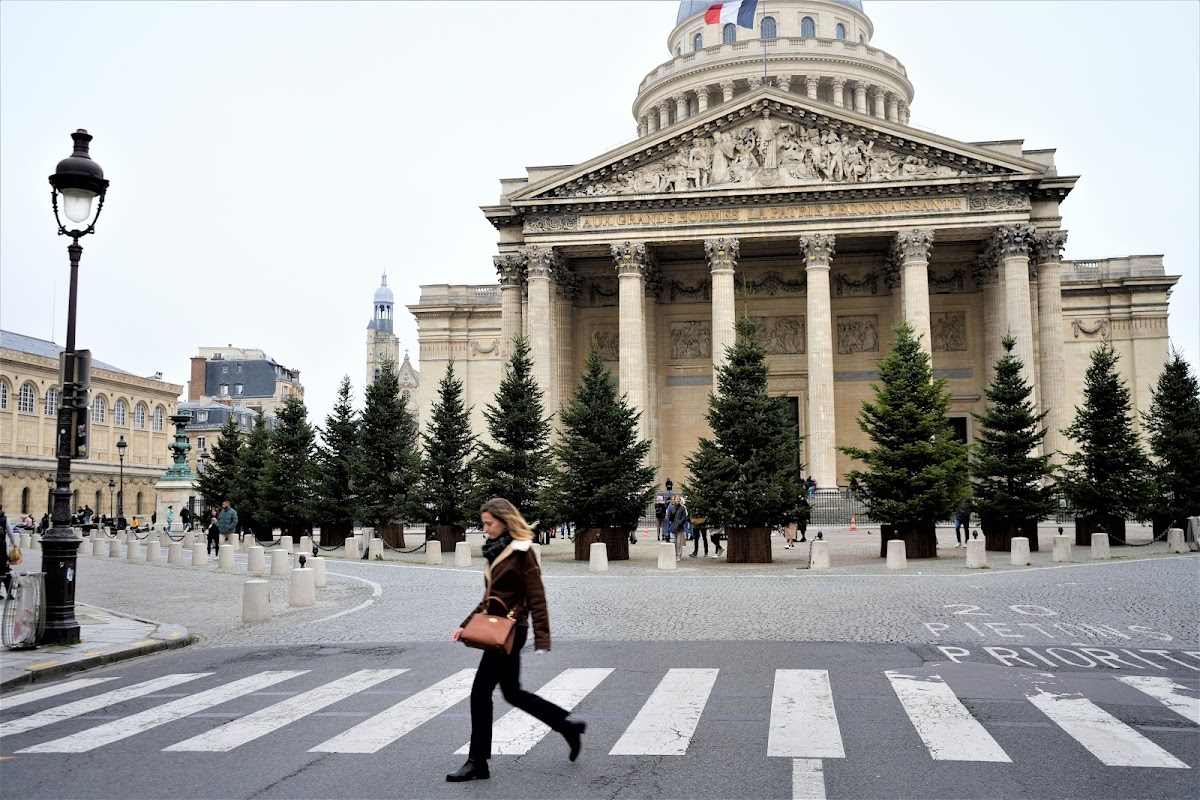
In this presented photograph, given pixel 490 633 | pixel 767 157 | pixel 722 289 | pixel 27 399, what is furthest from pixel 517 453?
pixel 27 399

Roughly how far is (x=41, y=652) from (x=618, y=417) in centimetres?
2034

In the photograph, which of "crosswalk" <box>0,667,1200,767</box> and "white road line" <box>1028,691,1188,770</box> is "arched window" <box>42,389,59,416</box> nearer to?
"crosswalk" <box>0,667,1200,767</box>

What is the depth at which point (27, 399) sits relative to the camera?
269 feet

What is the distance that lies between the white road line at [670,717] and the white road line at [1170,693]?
13.3 feet

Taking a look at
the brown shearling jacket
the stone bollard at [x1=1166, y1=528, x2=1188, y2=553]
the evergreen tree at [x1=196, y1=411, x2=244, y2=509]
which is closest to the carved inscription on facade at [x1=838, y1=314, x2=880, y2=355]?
the stone bollard at [x1=1166, y1=528, x2=1188, y2=553]

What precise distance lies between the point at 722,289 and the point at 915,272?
911 centimetres

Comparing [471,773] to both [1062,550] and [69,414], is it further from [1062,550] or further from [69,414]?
[1062,550]

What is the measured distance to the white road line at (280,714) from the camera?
814 cm

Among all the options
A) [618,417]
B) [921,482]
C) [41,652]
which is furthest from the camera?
[618,417]

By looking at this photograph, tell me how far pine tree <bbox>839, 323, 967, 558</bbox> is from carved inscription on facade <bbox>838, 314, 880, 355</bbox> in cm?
2726

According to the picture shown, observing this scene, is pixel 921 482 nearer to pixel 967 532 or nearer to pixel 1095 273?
pixel 967 532

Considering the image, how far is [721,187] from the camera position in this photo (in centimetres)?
5147

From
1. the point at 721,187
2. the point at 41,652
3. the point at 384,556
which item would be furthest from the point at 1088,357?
the point at 41,652

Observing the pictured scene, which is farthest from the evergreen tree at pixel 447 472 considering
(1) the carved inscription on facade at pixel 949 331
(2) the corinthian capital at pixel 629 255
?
(1) the carved inscription on facade at pixel 949 331
